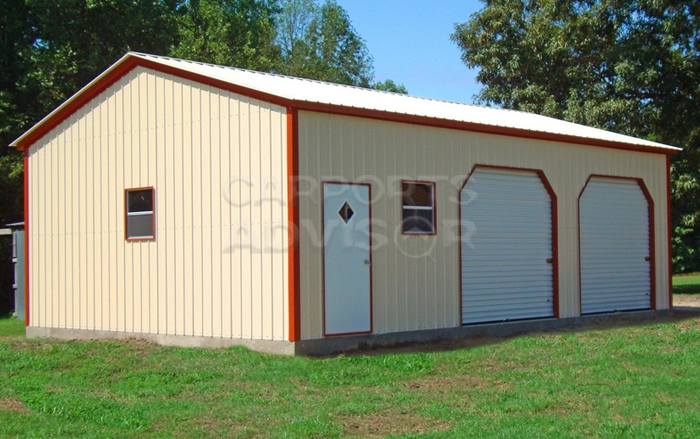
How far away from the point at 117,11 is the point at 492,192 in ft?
65.4

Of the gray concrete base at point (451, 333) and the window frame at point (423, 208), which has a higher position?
the window frame at point (423, 208)

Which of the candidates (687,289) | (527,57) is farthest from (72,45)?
(687,289)

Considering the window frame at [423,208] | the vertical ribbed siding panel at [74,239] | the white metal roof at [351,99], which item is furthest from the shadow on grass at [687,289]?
the vertical ribbed siding panel at [74,239]

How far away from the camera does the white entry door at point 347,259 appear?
1255 cm

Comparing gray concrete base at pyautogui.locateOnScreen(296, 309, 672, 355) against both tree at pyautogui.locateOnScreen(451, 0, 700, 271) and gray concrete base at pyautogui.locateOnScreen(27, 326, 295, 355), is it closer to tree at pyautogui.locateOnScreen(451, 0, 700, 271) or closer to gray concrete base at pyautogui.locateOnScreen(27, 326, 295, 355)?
gray concrete base at pyautogui.locateOnScreen(27, 326, 295, 355)

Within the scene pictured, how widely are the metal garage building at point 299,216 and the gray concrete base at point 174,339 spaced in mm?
38

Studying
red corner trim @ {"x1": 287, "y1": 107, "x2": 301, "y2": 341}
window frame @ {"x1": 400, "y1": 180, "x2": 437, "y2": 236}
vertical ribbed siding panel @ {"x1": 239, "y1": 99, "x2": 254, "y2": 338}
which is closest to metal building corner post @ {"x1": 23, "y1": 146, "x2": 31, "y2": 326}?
vertical ribbed siding panel @ {"x1": 239, "y1": 99, "x2": 254, "y2": 338}

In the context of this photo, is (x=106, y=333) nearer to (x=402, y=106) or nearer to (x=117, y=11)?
(x=402, y=106)

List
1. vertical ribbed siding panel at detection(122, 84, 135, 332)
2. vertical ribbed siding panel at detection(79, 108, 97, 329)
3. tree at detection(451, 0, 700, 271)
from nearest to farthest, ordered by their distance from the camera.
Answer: vertical ribbed siding panel at detection(122, 84, 135, 332) → vertical ribbed siding panel at detection(79, 108, 97, 329) → tree at detection(451, 0, 700, 271)

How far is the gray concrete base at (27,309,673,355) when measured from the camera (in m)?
12.2

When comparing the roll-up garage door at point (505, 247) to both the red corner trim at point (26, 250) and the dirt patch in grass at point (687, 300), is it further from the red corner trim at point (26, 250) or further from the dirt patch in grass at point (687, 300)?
the red corner trim at point (26, 250)

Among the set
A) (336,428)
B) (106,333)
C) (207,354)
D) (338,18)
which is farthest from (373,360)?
(338,18)

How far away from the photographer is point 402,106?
15461 millimetres

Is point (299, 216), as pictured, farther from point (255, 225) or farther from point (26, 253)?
point (26, 253)
